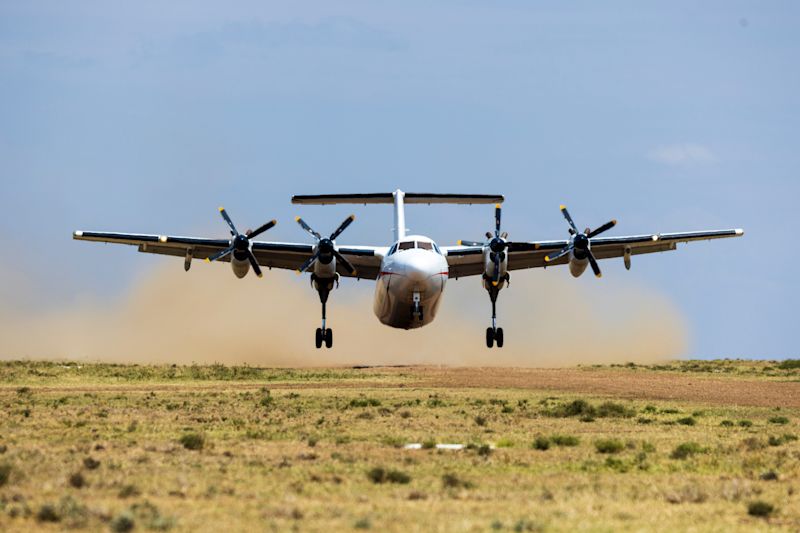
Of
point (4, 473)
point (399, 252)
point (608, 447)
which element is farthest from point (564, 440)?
point (399, 252)

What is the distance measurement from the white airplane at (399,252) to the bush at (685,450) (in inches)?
727

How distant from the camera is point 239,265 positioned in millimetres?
49781

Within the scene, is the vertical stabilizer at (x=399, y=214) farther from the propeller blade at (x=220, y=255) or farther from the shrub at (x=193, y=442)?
the shrub at (x=193, y=442)

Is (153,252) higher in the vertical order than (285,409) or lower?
higher

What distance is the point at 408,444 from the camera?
91.7ft

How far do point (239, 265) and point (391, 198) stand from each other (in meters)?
9.29

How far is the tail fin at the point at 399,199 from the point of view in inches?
2108

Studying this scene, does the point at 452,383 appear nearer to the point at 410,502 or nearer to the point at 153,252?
the point at 153,252

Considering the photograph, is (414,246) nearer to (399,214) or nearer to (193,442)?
(399,214)

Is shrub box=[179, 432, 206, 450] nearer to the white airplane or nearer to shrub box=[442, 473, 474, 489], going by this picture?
shrub box=[442, 473, 474, 489]

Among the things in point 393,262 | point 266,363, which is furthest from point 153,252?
point 266,363

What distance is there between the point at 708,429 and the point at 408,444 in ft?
35.8

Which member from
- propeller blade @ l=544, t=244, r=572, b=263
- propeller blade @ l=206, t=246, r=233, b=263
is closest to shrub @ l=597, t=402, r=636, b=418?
propeller blade @ l=544, t=244, r=572, b=263

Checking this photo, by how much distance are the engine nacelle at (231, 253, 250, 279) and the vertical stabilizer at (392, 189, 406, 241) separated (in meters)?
7.31
